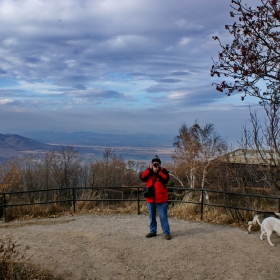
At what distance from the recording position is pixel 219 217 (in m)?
9.30

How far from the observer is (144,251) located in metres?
6.70


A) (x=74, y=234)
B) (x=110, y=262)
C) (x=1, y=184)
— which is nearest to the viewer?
(x=110, y=262)

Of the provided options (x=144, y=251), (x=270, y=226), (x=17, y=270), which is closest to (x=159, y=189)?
(x=144, y=251)

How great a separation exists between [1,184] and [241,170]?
137ft

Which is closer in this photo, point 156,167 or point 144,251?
point 144,251

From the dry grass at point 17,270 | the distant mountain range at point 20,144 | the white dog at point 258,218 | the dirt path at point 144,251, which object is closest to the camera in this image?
the dry grass at point 17,270

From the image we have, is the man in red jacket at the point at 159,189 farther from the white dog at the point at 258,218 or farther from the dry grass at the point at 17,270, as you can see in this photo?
the dry grass at the point at 17,270

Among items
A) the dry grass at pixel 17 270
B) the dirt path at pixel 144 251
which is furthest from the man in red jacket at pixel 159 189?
the dry grass at pixel 17 270

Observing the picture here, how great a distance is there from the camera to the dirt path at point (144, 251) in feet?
18.8

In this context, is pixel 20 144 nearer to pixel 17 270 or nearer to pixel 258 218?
pixel 258 218

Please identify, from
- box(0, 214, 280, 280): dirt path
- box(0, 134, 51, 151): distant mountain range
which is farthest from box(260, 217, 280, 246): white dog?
box(0, 134, 51, 151): distant mountain range

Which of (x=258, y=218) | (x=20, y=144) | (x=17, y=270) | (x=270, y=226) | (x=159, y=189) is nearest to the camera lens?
(x=17, y=270)

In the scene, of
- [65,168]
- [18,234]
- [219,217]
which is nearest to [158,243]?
[219,217]

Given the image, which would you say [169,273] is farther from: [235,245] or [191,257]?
[235,245]
